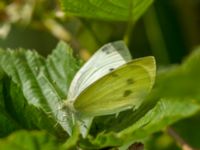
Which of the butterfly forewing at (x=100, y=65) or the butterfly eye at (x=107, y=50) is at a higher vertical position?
the butterfly eye at (x=107, y=50)

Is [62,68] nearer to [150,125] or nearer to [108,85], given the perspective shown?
[108,85]

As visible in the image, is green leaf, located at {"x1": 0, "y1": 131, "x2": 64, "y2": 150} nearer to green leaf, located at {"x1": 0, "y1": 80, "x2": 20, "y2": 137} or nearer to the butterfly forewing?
green leaf, located at {"x1": 0, "y1": 80, "x2": 20, "y2": 137}

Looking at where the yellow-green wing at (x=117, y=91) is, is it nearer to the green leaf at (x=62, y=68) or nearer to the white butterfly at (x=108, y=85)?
the white butterfly at (x=108, y=85)

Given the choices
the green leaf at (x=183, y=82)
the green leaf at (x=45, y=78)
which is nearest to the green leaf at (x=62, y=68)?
the green leaf at (x=45, y=78)

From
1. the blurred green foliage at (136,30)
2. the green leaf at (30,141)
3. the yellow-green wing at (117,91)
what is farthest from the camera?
the blurred green foliage at (136,30)

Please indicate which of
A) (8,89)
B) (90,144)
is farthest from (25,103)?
(90,144)

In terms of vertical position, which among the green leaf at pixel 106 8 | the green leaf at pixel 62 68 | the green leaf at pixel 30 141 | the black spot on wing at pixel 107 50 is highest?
the green leaf at pixel 30 141

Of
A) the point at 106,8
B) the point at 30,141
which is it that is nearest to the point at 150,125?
the point at 30,141
